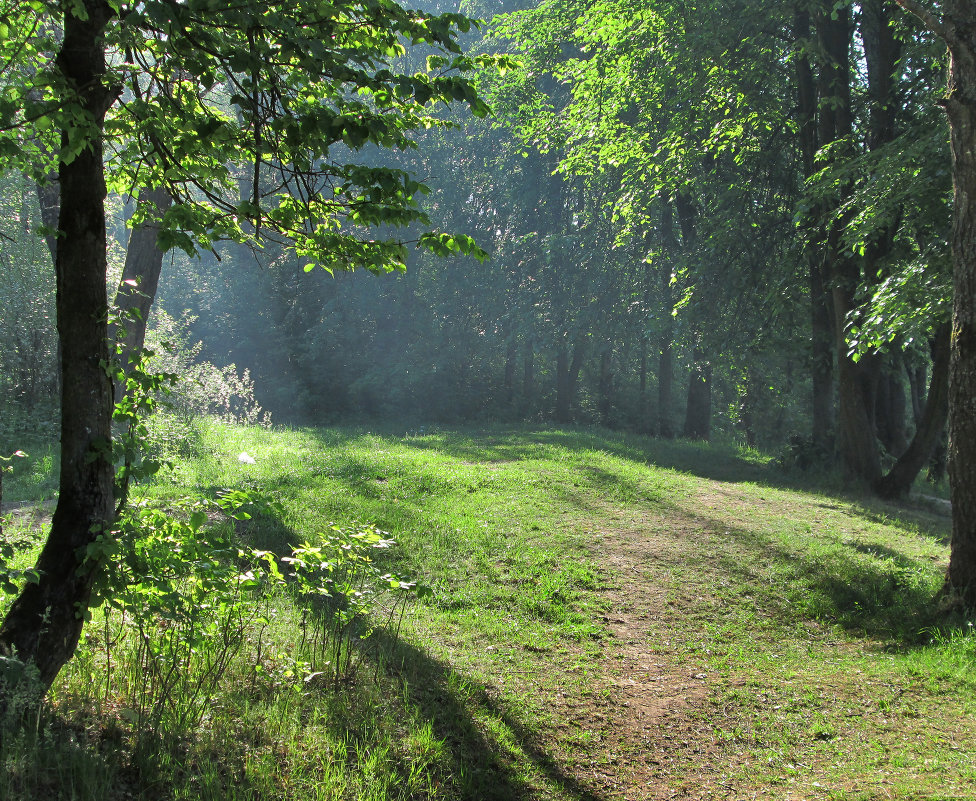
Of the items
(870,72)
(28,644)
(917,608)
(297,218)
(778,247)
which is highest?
(870,72)

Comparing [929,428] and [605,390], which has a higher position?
[605,390]

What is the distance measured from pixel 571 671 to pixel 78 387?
4073mm

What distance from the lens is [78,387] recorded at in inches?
137

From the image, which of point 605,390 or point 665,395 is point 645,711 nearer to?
point 665,395

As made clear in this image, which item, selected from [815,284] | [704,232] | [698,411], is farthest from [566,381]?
[815,284]

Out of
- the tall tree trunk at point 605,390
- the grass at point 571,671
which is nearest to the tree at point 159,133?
the grass at point 571,671

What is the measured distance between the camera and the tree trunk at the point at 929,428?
11.3m

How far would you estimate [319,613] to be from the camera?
5637 millimetres

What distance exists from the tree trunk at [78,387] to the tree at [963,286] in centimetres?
712

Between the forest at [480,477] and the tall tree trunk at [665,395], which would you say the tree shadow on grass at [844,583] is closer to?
the forest at [480,477]

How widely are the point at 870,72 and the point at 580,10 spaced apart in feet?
21.4

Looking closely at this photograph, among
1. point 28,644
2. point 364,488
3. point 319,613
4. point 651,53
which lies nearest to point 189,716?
point 28,644

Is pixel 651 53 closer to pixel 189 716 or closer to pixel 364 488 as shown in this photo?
pixel 364 488

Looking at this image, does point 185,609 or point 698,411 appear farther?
point 698,411
